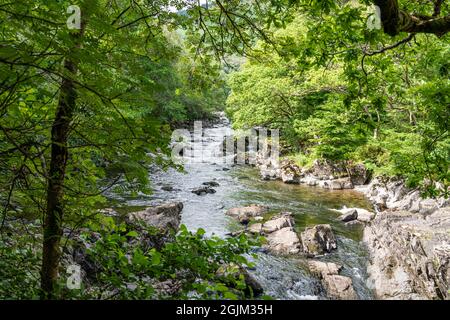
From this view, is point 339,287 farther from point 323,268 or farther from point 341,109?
point 341,109

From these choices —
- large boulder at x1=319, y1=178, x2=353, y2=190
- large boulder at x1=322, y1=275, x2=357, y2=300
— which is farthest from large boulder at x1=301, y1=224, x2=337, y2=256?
large boulder at x1=319, y1=178, x2=353, y2=190

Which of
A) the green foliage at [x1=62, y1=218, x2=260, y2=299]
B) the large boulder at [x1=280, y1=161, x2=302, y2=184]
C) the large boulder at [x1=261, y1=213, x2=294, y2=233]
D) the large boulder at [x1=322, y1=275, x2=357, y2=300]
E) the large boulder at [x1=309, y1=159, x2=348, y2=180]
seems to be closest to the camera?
the green foliage at [x1=62, y1=218, x2=260, y2=299]

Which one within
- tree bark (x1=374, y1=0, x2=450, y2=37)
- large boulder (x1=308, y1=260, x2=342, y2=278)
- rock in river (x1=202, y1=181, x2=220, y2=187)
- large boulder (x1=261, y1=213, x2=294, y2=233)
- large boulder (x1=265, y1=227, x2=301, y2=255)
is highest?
tree bark (x1=374, y1=0, x2=450, y2=37)

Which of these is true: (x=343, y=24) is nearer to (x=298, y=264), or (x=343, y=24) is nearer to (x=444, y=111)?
(x=444, y=111)

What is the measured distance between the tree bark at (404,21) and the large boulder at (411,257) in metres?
5.90

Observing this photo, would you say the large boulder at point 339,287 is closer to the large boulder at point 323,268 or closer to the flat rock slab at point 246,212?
the large boulder at point 323,268

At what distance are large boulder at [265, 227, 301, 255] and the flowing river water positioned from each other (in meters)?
0.38

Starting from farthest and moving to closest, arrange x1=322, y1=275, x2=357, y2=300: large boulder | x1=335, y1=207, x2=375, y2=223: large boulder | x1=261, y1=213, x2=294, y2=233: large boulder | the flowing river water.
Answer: x1=335, y1=207, x2=375, y2=223: large boulder
x1=261, y1=213, x2=294, y2=233: large boulder
the flowing river water
x1=322, y1=275, x2=357, y2=300: large boulder

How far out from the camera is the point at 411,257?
8.29 m

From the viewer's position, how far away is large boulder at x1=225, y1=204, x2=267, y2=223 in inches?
484

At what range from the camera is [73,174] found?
2.97 meters

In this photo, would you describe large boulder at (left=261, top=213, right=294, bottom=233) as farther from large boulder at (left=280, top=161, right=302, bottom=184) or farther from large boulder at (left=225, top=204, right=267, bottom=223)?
large boulder at (left=280, top=161, right=302, bottom=184)

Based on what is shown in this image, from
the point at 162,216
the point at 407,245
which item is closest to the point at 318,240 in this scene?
the point at 407,245

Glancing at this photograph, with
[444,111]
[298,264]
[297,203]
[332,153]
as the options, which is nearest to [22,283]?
[444,111]
